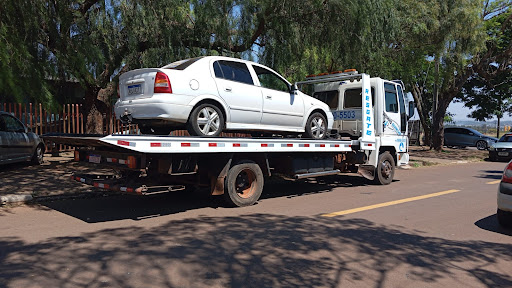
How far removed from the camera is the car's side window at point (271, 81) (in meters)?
8.26

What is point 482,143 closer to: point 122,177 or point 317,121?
point 317,121

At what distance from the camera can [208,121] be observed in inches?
273

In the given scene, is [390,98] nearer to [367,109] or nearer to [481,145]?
[367,109]

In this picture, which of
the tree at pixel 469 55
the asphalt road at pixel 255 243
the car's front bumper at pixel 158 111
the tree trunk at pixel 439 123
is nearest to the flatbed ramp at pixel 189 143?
the car's front bumper at pixel 158 111

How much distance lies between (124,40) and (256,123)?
4909mm

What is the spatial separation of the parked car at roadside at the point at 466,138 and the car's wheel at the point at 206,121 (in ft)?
84.7

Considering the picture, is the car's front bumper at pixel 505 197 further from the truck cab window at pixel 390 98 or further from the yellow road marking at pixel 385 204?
the truck cab window at pixel 390 98

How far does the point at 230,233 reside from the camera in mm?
5582

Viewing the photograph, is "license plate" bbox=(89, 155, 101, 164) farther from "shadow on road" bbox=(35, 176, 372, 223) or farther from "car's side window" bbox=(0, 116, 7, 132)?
"car's side window" bbox=(0, 116, 7, 132)

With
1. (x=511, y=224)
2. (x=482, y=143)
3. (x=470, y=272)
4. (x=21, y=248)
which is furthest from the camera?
(x=482, y=143)

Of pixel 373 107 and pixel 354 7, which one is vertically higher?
pixel 354 7

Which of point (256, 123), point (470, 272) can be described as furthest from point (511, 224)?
point (256, 123)

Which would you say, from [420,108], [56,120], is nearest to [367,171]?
[56,120]

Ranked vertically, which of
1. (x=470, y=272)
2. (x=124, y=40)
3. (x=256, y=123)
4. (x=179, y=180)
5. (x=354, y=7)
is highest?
(x=354, y=7)
